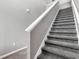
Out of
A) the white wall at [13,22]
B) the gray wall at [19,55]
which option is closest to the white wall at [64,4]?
the white wall at [13,22]

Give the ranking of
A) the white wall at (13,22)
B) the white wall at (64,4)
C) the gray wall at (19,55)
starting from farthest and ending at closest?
the white wall at (64,4)
the gray wall at (19,55)
the white wall at (13,22)

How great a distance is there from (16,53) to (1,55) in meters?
0.70

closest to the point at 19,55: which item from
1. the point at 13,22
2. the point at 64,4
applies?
the point at 13,22

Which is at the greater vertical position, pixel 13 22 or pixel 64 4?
pixel 64 4

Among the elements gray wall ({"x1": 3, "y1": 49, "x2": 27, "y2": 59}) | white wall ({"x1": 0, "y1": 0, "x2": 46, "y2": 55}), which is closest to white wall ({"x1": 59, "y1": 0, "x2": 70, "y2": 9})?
white wall ({"x1": 0, "y1": 0, "x2": 46, "y2": 55})

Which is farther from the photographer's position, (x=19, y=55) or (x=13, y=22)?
(x=19, y=55)

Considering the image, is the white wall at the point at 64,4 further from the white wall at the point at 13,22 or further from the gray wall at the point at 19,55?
the gray wall at the point at 19,55

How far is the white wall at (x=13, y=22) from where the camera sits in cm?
318

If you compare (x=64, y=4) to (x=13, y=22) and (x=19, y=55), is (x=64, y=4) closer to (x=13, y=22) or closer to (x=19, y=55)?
(x=13, y=22)

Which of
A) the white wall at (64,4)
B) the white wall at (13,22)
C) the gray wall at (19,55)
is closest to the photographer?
the white wall at (13,22)

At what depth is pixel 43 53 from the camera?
243 centimetres

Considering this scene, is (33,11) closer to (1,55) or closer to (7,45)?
(7,45)

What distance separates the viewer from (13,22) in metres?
3.65

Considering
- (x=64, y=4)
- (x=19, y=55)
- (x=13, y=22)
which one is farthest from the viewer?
(x=64, y=4)
